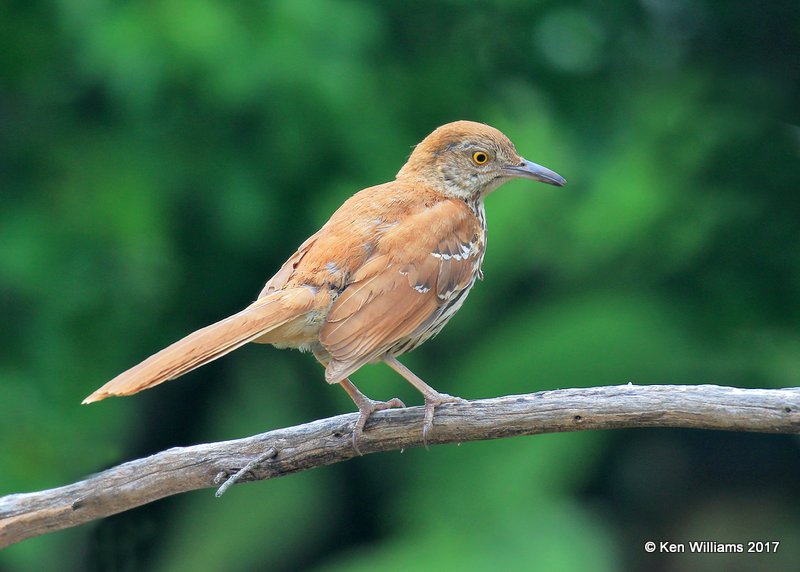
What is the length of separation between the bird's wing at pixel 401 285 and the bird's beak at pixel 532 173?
1.47ft

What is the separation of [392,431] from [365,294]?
529 millimetres

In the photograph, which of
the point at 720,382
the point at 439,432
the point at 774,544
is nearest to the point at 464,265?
the point at 439,432

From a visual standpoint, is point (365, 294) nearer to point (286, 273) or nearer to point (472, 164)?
point (286, 273)

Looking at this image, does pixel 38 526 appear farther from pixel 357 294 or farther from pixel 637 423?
pixel 637 423

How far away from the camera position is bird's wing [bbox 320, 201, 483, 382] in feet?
13.0

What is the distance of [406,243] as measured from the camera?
171 inches

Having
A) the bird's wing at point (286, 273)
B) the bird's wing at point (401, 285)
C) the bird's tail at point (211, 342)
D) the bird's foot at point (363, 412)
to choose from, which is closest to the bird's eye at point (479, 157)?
the bird's wing at point (401, 285)

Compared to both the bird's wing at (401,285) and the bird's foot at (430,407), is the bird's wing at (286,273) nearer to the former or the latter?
the bird's wing at (401,285)

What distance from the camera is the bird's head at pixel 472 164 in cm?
499

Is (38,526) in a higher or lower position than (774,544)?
lower

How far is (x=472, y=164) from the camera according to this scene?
5.00m

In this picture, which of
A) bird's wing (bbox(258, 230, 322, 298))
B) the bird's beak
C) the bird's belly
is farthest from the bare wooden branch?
the bird's beak

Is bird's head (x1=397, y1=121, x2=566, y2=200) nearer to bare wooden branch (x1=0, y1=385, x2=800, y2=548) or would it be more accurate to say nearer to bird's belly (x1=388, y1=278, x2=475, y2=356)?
bird's belly (x1=388, y1=278, x2=475, y2=356)

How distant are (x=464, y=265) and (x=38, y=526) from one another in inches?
77.6
